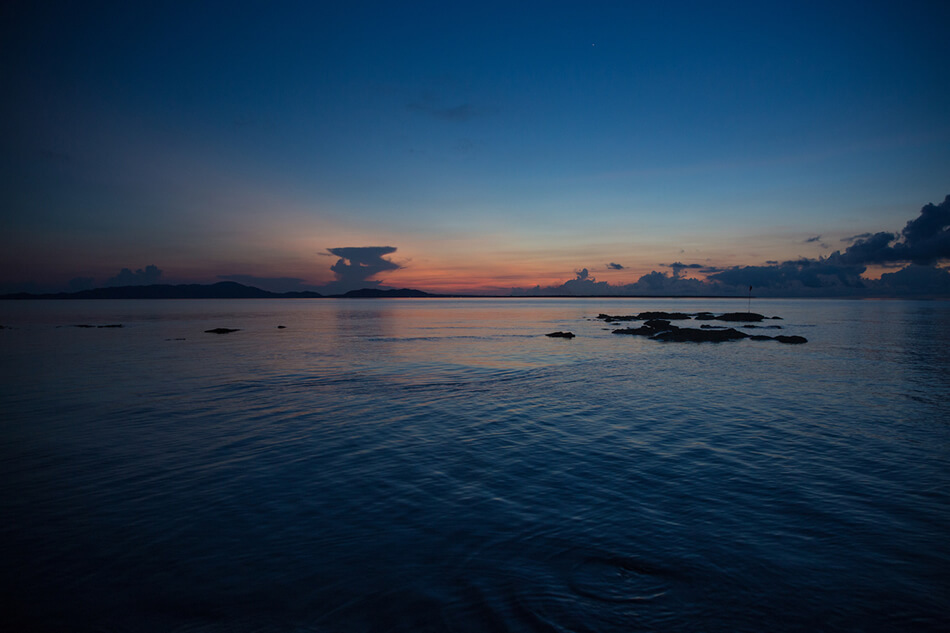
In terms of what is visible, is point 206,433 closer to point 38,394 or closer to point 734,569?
point 38,394

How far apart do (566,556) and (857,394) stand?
21745 mm

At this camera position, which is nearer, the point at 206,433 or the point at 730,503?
the point at 730,503

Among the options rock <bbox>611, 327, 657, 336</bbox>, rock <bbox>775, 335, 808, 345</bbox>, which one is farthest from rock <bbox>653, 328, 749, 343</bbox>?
rock <bbox>611, 327, 657, 336</bbox>

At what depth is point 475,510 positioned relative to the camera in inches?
375

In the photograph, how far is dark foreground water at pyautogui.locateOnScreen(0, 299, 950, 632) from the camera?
650cm

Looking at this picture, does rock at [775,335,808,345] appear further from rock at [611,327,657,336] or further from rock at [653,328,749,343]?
rock at [611,327,657,336]

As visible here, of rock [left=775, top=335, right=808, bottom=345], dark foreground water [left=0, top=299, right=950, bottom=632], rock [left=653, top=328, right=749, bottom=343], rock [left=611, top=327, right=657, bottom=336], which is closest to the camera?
dark foreground water [left=0, top=299, right=950, bottom=632]

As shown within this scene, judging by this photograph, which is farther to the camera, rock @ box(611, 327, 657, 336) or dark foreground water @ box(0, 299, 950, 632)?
rock @ box(611, 327, 657, 336)

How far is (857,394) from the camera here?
866 inches

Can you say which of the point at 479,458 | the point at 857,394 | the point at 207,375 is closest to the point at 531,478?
the point at 479,458

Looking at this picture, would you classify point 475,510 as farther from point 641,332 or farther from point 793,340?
point 641,332

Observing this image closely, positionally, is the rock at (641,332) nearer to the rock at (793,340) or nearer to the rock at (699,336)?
the rock at (699,336)

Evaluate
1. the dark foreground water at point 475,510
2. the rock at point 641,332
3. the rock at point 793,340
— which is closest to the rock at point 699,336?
the rock at point 793,340

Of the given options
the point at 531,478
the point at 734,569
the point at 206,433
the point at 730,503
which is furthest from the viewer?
the point at 206,433
